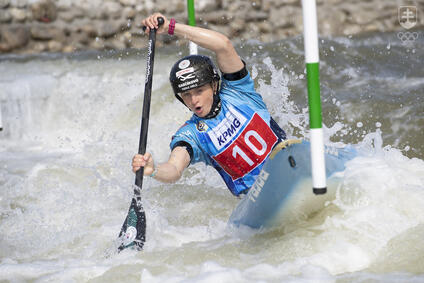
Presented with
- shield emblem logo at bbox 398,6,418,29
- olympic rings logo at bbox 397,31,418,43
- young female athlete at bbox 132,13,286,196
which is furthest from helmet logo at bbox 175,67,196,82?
shield emblem logo at bbox 398,6,418,29

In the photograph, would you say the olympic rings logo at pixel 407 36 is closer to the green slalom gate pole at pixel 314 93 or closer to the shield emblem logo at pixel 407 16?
the shield emblem logo at pixel 407 16

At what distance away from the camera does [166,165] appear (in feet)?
11.4

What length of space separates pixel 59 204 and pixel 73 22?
7358 millimetres

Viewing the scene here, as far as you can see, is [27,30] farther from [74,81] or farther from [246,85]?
[246,85]

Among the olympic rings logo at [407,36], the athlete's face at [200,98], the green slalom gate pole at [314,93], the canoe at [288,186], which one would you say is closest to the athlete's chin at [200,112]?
the athlete's face at [200,98]

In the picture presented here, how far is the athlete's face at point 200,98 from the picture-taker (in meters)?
3.62

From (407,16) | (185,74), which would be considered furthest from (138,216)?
(407,16)

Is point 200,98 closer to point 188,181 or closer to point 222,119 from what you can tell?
point 222,119

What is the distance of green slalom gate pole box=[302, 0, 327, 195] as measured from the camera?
2.69 meters

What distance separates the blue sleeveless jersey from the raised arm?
0.12 metres

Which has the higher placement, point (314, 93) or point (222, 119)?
point (314, 93)

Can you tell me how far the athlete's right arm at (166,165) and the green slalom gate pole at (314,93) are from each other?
0.96 metres

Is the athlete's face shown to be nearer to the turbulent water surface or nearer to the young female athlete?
the young female athlete

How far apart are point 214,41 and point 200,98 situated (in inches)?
12.9
